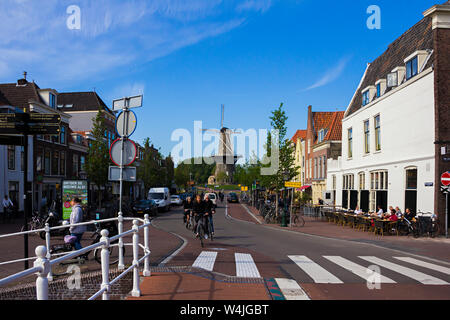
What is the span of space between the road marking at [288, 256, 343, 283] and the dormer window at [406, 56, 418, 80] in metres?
13.7

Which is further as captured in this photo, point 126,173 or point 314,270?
point 314,270

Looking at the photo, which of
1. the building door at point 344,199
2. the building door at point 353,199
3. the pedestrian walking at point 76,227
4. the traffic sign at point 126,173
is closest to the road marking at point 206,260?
the traffic sign at point 126,173

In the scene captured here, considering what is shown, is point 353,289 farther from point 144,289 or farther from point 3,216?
point 3,216

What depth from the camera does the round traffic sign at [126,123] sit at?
7.04 m

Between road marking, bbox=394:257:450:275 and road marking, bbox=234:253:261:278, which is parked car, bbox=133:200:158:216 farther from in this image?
road marking, bbox=394:257:450:275

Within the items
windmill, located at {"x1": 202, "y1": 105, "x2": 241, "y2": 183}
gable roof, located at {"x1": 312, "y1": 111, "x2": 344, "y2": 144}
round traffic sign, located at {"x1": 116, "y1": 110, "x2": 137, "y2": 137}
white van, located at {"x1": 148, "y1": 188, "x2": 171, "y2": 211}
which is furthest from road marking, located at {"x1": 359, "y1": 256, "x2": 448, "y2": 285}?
windmill, located at {"x1": 202, "y1": 105, "x2": 241, "y2": 183}

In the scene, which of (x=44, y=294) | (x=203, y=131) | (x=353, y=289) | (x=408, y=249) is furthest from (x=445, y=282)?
(x=203, y=131)

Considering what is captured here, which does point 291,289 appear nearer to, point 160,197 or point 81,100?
point 160,197

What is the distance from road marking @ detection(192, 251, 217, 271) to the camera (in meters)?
8.14

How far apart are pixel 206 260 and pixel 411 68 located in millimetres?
16346

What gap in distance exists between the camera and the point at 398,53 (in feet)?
74.8

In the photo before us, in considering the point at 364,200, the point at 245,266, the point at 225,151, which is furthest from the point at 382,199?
the point at 225,151
